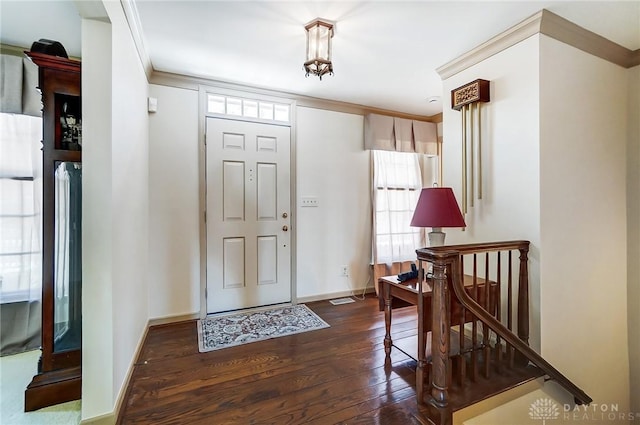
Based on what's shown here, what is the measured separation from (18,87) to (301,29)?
2.24 meters

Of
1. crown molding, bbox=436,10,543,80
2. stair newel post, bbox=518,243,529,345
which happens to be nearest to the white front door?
crown molding, bbox=436,10,543,80

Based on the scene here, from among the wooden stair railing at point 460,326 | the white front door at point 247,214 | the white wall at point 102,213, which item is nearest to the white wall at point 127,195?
the white wall at point 102,213

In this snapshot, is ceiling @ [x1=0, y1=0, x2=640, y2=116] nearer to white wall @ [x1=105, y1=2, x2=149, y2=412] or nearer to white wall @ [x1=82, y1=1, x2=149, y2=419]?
white wall @ [x1=105, y1=2, x2=149, y2=412]

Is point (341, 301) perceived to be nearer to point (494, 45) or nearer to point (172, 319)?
point (172, 319)

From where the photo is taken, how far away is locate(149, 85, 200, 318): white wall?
2.73 m

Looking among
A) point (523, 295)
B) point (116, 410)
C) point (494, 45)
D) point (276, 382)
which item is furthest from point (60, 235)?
point (494, 45)

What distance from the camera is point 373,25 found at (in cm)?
206

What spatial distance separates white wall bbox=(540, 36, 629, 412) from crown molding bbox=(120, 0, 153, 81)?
2.82 metres

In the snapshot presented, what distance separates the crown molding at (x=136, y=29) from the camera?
1770 millimetres

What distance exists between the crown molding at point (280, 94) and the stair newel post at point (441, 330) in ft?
8.43

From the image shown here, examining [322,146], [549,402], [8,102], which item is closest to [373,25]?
[322,146]

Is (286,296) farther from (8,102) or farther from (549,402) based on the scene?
(8,102)

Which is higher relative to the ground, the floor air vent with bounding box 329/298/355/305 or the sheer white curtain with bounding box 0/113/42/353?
the sheer white curtain with bounding box 0/113/42/353

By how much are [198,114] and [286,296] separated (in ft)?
7.30
